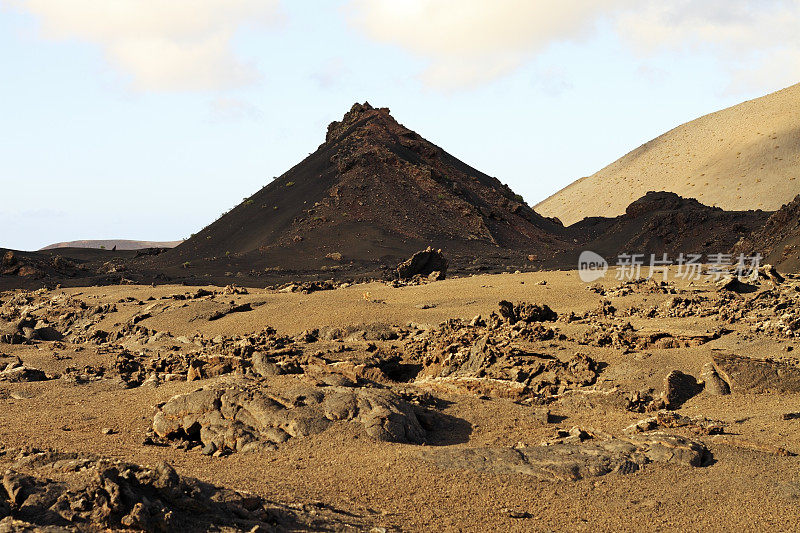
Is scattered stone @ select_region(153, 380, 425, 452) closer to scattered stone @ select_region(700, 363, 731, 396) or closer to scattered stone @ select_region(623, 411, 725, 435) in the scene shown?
scattered stone @ select_region(623, 411, 725, 435)

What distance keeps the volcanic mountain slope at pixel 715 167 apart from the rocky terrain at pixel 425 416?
133ft

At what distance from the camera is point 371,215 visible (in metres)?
36.6

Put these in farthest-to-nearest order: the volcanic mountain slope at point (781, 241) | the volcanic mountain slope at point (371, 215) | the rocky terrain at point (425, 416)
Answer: the volcanic mountain slope at point (371, 215), the volcanic mountain slope at point (781, 241), the rocky terrain at point (425, 416)

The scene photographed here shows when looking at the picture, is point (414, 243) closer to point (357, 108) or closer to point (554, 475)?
point (357, 108)

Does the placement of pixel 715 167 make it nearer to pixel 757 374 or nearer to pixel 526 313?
pixel 526 313

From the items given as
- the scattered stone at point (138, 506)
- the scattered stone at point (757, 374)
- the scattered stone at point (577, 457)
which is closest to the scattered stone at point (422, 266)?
the scattered stone at point (757, 374)

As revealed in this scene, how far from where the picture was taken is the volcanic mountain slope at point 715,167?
5253 cm

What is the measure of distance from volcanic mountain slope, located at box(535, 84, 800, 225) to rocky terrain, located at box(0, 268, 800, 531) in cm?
4068

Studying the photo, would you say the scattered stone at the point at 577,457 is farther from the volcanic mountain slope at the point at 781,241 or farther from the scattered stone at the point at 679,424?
the volcanic mountain slope at the point at 781,241

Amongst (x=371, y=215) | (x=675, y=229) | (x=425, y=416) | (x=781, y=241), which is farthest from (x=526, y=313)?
(x=371, y=215)

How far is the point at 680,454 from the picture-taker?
7.21m

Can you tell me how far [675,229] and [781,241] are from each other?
11.0 m

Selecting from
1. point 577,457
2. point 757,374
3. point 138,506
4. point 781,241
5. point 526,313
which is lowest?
point 577,457

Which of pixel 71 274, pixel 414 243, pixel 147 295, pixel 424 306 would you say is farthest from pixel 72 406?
pixel 414 243
